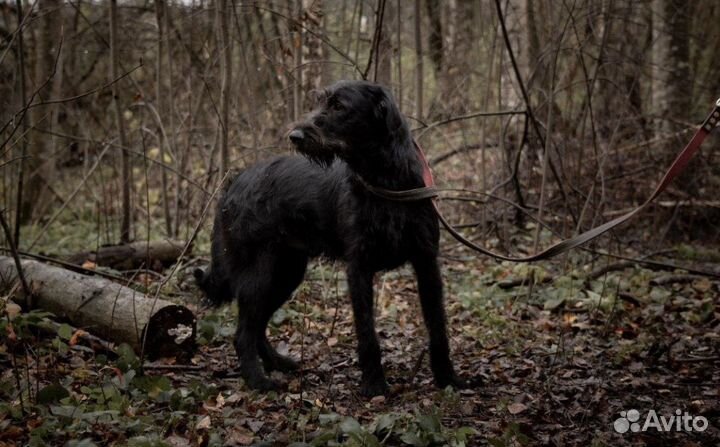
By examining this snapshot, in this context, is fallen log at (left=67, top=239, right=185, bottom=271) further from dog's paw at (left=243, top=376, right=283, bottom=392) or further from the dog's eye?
the dog's eye

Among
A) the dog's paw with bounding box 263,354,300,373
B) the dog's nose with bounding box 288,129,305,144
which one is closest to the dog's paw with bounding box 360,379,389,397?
the dog's paw with bounding box 263,354,300,373

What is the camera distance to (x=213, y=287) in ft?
16.4

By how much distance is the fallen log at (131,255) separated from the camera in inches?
257

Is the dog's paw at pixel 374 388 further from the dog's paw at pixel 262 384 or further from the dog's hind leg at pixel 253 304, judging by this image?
the dog's hind leg at pixel 253 304

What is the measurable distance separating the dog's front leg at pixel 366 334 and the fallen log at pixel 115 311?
124cm

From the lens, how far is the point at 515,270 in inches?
259

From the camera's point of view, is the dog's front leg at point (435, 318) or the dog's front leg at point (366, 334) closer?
the dog's front leg at point (366, 334)

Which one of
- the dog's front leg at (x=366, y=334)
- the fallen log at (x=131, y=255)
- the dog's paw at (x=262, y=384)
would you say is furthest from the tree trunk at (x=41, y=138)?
the dog's front leg at (x=366, y=334)

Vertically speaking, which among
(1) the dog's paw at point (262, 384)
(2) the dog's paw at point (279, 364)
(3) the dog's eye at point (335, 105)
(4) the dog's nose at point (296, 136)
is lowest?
(2) the dog's paw at point (279, 364)

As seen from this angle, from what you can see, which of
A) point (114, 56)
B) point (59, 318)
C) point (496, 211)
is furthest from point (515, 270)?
point (114, 56)

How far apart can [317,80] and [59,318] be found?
3602mm

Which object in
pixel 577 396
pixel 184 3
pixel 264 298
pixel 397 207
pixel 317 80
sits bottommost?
pixel 577 396

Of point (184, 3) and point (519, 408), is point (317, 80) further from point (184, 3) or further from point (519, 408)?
point (519, 408)

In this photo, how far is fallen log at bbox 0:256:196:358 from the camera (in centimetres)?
446
